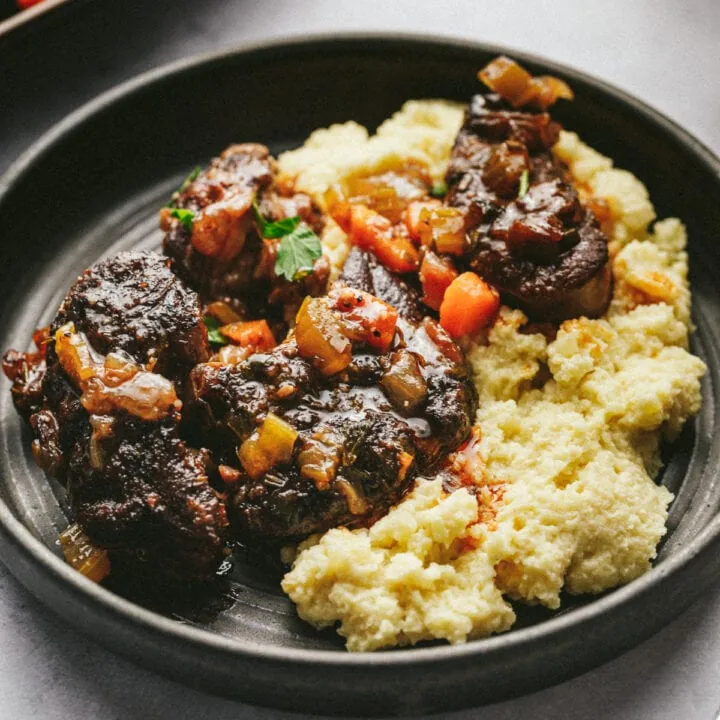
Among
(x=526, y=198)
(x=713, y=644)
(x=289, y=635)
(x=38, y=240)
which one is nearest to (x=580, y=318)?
(x=526, y=198)

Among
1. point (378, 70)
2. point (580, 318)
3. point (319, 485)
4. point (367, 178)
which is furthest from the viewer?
point (378, 70)

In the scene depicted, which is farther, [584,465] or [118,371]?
[584,465]

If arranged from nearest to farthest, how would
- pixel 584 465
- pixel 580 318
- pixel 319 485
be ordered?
1. pixel 319 485
2. pixel 584 465
3. pixel 580 318

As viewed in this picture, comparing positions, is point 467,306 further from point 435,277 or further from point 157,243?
point 157,243

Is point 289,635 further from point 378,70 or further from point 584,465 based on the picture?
point 378,70

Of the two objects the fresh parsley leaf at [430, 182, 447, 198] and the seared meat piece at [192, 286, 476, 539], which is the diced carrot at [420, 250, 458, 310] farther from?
the fresh parsley leaf at [430, 182, 447, 198]
